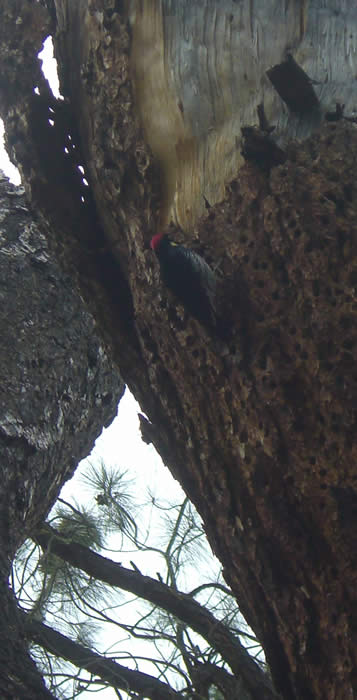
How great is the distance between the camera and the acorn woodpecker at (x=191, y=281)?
3.23ft

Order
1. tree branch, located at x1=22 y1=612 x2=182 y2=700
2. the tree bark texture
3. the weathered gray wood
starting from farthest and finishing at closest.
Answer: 1. tree branch, located at x1=22 y1=612 x2=182 y2=700
2. the weathered gray wood
3. the tree bark texture

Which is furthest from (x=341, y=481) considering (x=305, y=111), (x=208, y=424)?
(x=305, y=111)

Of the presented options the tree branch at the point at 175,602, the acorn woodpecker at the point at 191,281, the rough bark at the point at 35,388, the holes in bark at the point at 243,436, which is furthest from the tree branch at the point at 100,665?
the acorn woodpecker at the point at 191,281

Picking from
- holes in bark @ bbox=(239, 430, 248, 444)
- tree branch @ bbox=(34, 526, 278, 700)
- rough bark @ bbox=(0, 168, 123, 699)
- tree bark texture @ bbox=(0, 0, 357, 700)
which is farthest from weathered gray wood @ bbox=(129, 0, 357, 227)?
tree branch @ bbox=(34, 526, 278, 700)

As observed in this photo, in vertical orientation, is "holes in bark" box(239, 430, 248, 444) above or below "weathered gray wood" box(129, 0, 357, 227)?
below

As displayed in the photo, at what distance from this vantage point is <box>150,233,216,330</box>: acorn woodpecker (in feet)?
3.23

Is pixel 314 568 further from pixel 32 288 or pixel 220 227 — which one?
pixel 32 288

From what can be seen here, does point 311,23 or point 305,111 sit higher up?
point 311,23

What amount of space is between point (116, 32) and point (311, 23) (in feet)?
1.06

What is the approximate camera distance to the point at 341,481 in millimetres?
889

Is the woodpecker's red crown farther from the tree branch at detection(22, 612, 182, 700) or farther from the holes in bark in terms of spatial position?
the tree branch at detection(22, 612, 182, 700)

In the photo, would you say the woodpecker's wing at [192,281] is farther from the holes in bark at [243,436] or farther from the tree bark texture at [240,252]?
the holes in bark at [243,436]

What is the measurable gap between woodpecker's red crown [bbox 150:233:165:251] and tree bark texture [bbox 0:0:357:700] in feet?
0.08

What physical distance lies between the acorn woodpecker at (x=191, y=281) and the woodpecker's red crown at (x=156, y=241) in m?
0.05
